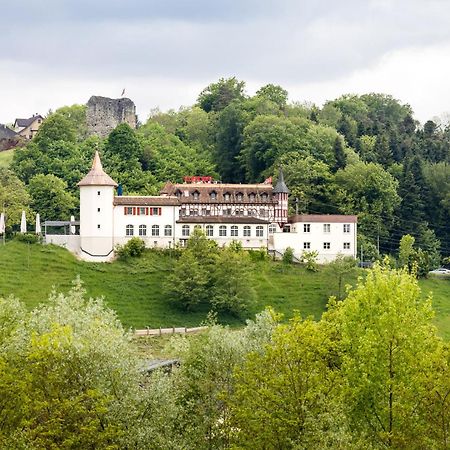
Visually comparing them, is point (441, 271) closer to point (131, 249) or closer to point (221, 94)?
point (131, 249)

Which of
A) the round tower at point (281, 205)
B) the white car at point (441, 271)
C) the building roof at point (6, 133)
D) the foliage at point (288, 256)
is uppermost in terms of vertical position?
the building roof at point (6, 133)

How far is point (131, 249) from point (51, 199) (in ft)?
60.1

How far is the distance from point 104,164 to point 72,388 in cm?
7478

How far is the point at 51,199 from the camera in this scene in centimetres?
10031

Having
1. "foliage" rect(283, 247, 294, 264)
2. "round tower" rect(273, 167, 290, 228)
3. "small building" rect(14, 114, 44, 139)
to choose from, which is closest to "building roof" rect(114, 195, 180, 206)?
"round tower" rect(273, 167, 290, 228)

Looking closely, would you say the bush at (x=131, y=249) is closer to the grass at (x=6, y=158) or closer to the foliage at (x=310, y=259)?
the foliage at (x=310, y=259)

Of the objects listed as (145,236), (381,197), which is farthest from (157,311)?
(381,197)

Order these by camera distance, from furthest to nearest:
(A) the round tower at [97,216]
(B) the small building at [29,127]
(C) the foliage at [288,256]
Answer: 1. (B) the small building at [29,127]
2. (C) the foliage at [288,256]
3. (A) the round tower at [97,216]

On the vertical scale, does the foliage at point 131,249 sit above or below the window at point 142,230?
below

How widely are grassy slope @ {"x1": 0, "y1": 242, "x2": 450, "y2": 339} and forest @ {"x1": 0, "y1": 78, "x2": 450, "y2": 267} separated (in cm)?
1129

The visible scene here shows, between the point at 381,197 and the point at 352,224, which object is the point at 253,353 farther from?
the point at 381,197

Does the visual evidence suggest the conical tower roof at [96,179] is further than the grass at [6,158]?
Result: No

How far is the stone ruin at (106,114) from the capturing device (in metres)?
133

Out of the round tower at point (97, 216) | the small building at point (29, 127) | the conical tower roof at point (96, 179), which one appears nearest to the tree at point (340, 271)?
the round tower at point (97, 216)
